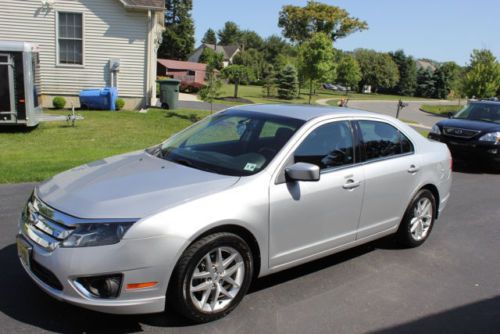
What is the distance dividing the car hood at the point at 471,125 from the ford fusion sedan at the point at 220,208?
6.45 metres

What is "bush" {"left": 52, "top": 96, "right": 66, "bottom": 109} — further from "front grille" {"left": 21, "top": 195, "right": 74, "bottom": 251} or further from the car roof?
"front grille" {"left": 21, "top": 195, "right": 74, "bottom": 251}

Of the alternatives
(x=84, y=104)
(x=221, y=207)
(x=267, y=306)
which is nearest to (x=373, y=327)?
(x=267, y=306)

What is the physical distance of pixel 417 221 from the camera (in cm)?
549

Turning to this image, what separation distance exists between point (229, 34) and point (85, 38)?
124m

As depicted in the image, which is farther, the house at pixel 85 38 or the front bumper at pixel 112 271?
the house at pixel 85 38

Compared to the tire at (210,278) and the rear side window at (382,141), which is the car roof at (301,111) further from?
the tire at (210,278)

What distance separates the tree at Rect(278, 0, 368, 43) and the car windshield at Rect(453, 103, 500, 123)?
Answer: 59158 millimetres

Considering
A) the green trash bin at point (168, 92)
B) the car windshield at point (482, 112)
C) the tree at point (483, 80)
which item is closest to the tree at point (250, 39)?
the tree at point (483, 80)

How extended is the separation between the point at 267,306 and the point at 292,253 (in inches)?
19.2

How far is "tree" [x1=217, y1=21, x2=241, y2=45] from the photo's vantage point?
13638 cm

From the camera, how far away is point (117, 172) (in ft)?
13.2

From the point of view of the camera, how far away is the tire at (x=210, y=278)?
341 centimetres

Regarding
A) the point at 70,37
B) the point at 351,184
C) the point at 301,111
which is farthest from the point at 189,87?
the point at 351,184

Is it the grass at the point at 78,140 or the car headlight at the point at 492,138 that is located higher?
the car headlight at the point at 492,138
